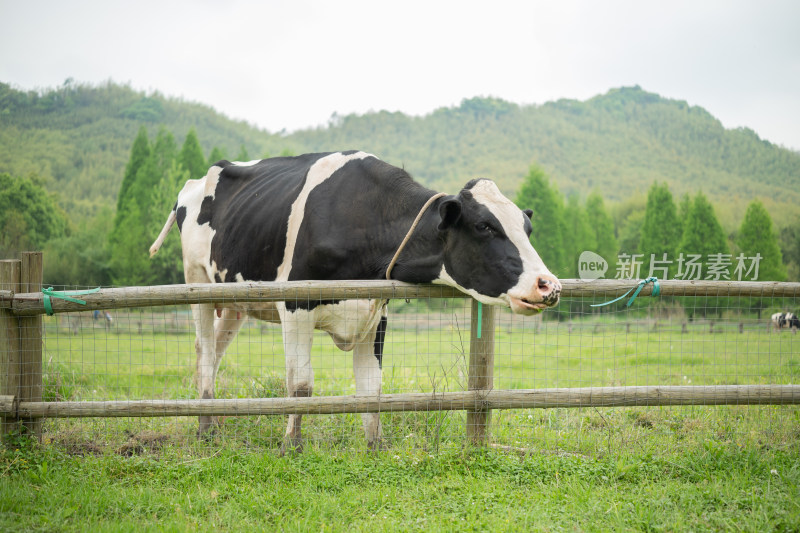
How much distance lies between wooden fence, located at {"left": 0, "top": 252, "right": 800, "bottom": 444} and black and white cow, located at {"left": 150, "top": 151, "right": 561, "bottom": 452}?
1.07 feet

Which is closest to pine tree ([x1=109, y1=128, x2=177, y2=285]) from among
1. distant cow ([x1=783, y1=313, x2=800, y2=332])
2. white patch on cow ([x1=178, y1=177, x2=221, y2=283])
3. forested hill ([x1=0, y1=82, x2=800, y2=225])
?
forested hill ([x1=0, y1=82, x2=800, y2=225])

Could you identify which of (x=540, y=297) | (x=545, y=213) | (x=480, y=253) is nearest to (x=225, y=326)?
(x=480, y=253)

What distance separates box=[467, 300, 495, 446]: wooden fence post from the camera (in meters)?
4.80

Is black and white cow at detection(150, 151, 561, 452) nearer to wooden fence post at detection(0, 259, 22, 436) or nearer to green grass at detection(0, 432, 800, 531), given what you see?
green grass at detection(0, 432, 800, 531)

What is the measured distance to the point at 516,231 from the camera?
4.37 metres

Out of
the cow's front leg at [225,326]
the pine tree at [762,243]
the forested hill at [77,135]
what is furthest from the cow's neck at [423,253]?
the forested hill at [77,135]

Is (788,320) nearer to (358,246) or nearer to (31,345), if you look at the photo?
(358,246)

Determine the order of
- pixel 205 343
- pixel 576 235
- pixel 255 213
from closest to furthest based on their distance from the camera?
pixel 255 213, pixel 205 343, pixel 576 235

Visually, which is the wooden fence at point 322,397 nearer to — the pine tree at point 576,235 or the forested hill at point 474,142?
the pine tree at point 576,235

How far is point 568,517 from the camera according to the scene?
3.63 meters

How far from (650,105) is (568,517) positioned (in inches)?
4032

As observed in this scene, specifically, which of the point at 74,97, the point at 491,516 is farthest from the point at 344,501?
the point at 74,97

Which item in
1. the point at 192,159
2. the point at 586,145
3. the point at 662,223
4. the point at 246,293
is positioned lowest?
the point at 246,293

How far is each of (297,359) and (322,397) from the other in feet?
1.56
